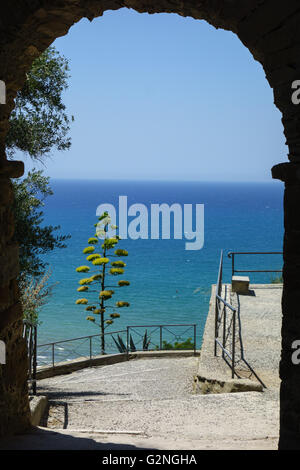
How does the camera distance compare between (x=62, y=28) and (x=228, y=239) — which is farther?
(x=228, y=239)

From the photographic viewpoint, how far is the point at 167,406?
5.65 metres

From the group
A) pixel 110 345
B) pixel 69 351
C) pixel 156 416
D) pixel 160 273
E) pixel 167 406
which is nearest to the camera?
pixel 156 416

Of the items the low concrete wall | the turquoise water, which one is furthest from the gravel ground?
the turquoise water

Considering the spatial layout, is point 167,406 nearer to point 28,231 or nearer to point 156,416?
point 156,416

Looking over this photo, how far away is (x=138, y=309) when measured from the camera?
3142cm

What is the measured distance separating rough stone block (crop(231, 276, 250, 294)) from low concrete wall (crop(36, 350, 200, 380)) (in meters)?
1.70

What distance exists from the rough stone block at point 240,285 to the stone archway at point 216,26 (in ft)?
24.7

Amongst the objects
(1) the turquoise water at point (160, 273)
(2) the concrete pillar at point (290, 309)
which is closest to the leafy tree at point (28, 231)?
(2) the concrete pillar at point (290, 309)

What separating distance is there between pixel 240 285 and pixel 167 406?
5.80 meters

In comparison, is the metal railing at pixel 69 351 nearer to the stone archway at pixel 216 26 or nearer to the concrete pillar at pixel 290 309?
the stone archway at pixel 216 26

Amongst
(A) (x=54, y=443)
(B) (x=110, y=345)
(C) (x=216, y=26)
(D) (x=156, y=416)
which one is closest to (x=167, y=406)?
(D) (x=156, y=416)
